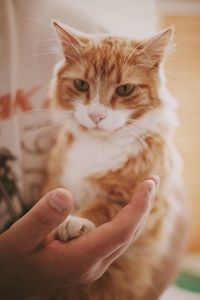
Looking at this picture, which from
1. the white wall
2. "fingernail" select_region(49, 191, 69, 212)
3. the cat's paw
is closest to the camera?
"fingernail" select_region(49, 191, 69, 212)

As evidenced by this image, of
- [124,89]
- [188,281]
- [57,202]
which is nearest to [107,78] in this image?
[124,89]

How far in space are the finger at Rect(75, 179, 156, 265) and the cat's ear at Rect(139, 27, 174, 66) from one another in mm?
245

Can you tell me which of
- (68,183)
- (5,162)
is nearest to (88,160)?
(68,183)

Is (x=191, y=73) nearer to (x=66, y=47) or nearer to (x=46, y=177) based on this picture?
(x=66, y=47)

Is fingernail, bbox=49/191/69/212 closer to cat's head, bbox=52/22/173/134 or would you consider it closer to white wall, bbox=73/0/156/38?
cat's head, bbox=52/22/173/134

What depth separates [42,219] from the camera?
0.69m

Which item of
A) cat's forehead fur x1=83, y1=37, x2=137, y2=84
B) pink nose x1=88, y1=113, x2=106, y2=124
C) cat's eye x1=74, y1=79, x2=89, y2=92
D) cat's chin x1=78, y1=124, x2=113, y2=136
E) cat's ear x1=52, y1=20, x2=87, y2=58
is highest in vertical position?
cat's ear x1=52, y1=20, x2=87, y2=58

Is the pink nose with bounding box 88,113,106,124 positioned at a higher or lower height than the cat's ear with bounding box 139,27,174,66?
lower

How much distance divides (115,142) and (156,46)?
0.21m

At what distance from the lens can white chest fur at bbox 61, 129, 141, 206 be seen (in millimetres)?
831

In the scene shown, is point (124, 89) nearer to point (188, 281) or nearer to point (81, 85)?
point (81, 85)

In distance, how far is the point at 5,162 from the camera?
0.83 meters

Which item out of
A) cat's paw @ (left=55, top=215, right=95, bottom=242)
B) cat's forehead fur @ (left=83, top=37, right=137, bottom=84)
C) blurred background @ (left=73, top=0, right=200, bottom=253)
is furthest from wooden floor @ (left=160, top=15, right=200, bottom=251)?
cat's paw @ (left=55, top=215, right=95, bottom=242)

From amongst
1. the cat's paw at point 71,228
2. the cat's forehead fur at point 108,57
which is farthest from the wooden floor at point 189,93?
the cat's paw at point 71,228
